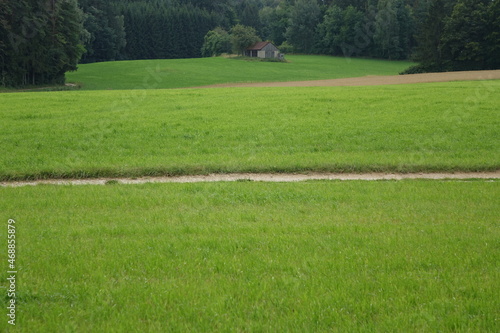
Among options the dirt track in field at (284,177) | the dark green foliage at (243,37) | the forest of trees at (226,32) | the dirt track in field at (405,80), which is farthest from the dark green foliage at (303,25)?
the dirt track in field at (284,177)

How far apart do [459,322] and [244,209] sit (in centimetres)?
562

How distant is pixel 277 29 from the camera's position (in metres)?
136

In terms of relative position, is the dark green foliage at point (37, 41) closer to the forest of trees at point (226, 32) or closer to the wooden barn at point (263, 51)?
the forest of trees at point (226, 32)

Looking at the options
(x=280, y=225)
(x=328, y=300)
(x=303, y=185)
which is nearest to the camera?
(x=328, y=300)

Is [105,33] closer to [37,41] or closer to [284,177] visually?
[37,41]

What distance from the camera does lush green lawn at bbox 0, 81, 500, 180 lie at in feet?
51.7

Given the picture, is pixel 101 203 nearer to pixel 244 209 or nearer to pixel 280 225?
pixel 244 209

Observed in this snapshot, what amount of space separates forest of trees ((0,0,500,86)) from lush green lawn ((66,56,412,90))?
18.1ft

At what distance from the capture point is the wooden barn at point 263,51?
347 feet

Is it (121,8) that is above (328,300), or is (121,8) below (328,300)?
above

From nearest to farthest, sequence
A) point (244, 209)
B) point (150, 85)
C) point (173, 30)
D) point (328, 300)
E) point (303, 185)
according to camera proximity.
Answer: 1. point (328, 300)
2. point (244, 209)
3. point (303, 185)
4. point (150, 85)
5. point (173, 30)

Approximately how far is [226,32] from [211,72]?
43.5 meters

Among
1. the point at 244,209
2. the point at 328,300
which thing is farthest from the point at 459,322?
the point at 244,209

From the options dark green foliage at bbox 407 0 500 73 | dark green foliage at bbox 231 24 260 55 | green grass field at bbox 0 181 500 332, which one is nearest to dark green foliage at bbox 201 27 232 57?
dark green foliage at bbox 231 24 260 55
